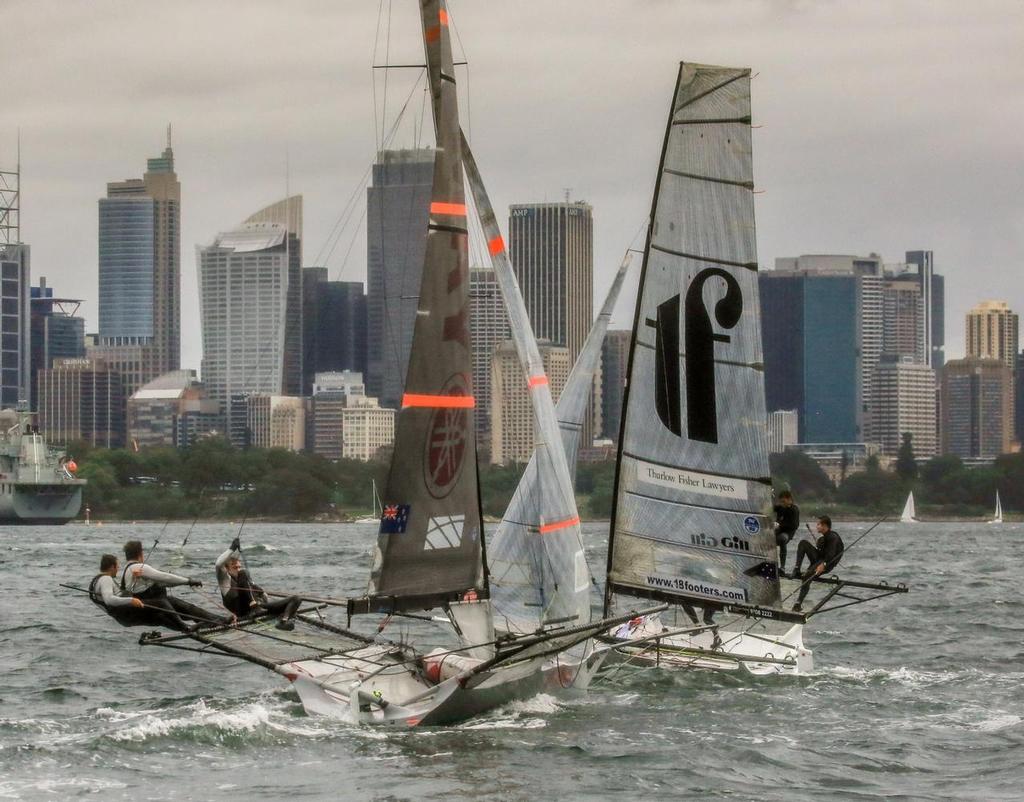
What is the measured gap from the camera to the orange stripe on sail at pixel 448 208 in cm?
2184

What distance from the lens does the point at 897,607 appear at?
44.2 metres

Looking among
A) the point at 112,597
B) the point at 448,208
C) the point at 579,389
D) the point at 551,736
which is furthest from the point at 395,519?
the point at 579,389

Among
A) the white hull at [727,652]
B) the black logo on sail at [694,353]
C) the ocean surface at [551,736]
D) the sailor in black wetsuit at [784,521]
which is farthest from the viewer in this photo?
the sailor in black wetsuit at [784,521]

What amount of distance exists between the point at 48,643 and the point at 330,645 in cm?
1120

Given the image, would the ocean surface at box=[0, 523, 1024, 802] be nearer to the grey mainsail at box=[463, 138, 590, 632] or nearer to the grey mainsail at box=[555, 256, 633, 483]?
the grey mainsail at box=[463, 138, 590, 632]

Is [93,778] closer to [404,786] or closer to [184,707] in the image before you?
[404,786]

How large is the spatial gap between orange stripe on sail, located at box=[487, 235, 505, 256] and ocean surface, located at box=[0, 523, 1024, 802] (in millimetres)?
5150

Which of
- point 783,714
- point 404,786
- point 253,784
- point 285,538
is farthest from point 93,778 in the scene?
point 285,538

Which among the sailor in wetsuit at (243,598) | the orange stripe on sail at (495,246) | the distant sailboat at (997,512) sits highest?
the orange stripe on sail at (495,246)

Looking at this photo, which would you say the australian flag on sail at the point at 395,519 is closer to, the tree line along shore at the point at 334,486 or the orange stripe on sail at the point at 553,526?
the orange stripe on sail at the point at 553,526

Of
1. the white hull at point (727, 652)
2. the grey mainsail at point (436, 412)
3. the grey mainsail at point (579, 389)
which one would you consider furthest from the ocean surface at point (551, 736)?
the grey mainsail at point (579, 389)

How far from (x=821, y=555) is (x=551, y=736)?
6.32 meters

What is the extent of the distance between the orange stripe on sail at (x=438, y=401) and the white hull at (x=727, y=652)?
462 cm

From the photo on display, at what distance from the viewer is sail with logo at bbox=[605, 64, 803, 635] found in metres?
24.6
